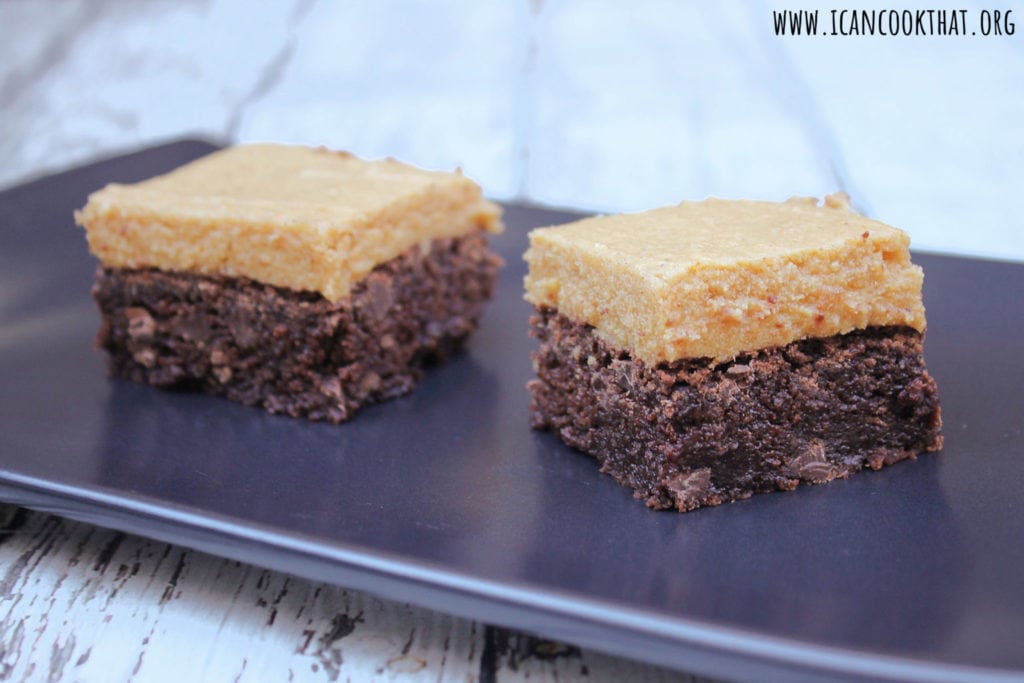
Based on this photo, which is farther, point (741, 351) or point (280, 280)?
point (280, 280)

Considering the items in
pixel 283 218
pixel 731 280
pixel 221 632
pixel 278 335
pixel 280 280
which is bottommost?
pixel 221 632

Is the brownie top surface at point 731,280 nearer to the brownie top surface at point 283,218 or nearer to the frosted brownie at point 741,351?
the frosted brownie at point 741,351

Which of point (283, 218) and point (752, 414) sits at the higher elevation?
point (283, 218)

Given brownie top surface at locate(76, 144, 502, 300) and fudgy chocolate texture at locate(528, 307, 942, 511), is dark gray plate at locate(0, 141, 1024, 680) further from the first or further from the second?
brownie top surface at locate(76, 144, 502, 300)

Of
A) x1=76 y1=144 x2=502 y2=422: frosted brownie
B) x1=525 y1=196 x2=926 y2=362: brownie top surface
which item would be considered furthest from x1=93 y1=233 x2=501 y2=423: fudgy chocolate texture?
x1=525 y1=196 x2=926 y2=362: brownie top surface

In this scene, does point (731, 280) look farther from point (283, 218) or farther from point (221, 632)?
point (221, 632)

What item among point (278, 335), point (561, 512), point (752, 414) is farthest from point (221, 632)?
point (752, 414)

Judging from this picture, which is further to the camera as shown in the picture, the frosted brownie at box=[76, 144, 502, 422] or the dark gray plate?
the frosted brownie at box=[76, 144, 502, 422]
